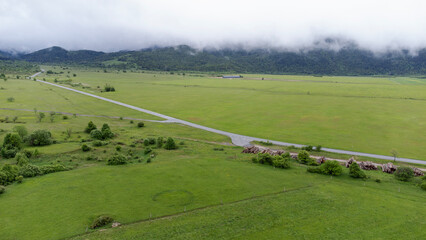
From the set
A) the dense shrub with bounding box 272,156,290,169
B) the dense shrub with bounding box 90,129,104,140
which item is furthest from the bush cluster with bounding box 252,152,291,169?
the dense shrub with bounding box 90,129,104,140

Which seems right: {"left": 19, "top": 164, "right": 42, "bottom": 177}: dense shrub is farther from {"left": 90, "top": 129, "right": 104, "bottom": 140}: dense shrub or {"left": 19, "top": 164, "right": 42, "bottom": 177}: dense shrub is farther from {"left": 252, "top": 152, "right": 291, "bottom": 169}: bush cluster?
{"left": 252, "top": 152, "right": 291, "bottom": 169}: bush cluster

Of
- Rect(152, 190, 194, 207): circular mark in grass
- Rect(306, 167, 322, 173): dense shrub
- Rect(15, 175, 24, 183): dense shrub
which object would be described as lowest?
Rect(152, 190, 194, 207): circular mark in grass

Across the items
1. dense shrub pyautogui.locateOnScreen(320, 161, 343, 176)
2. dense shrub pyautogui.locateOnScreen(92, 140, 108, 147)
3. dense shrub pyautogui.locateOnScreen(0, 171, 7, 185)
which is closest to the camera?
dense shrub pyautogui.locateOnScreen(0, 171, 7, 185)

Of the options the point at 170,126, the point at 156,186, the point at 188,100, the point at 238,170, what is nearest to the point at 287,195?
the point at 238,170

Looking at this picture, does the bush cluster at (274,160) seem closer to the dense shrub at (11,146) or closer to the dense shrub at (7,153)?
the dense shrub at (7,153)

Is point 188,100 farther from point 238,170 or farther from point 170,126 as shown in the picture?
point 238,170
